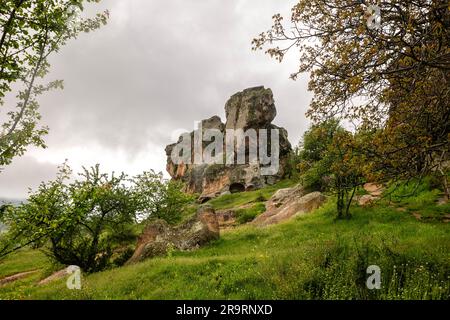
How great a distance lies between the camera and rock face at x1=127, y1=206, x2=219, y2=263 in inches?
875

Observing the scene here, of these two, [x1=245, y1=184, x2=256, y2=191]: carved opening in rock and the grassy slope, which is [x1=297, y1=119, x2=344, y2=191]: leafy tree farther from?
[x1=245, y1=184, x2=256, y2=191]: carved opening in rock

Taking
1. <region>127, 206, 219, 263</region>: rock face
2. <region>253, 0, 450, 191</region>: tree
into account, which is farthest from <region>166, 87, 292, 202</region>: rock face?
<region>253, 0, 450, 191</region>: tree

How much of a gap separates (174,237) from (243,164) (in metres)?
70.7

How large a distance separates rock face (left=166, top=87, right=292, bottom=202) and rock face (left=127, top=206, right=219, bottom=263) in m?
63.5

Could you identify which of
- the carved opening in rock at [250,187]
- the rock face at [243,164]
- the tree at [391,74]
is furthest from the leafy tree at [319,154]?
the rock face at [243,164]

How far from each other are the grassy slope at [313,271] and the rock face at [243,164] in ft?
230

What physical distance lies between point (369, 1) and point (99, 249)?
21.5 m

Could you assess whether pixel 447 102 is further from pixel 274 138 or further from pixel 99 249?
pixel 274 138

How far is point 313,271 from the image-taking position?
1052 centimetres

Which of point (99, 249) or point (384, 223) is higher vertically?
point (384, 223)

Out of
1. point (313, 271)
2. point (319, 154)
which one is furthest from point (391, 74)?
point (319, 154)

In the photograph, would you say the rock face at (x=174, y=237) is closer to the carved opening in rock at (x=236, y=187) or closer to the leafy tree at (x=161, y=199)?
the leafy tree at (x=161, y=199)
